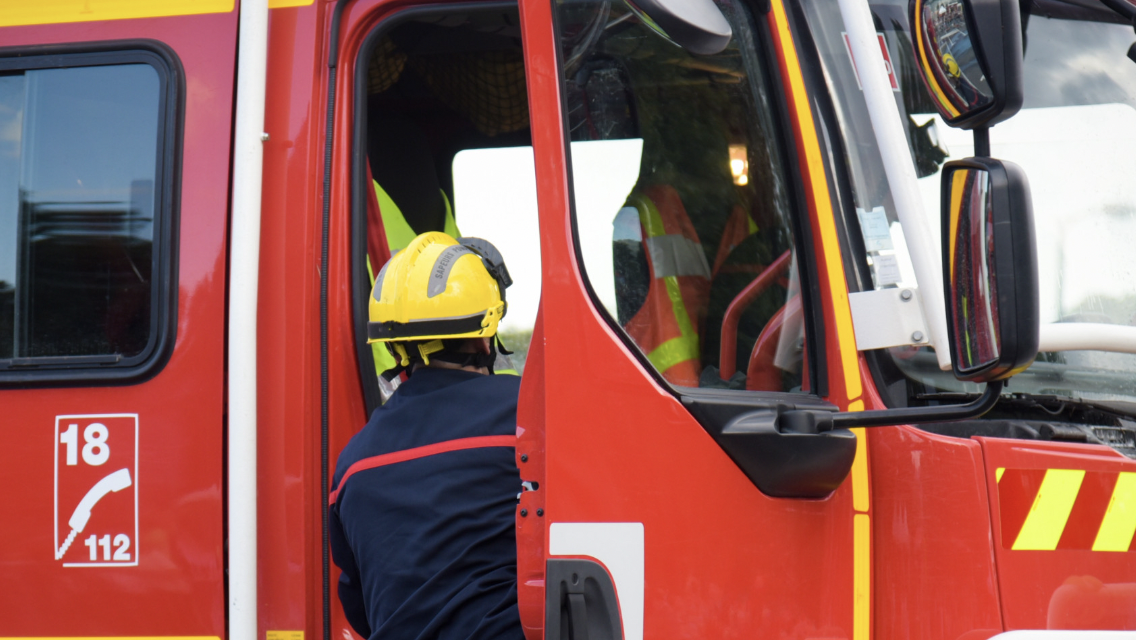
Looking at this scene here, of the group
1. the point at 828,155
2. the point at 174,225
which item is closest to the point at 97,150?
the point at 174,225

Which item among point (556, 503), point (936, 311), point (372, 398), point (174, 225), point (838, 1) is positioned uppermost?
point (838, 1)

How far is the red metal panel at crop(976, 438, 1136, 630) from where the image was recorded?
1.49 metres

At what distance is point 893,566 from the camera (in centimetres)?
154

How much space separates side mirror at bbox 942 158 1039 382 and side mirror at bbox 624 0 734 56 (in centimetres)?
46

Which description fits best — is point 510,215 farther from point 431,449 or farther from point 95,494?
point 95,494

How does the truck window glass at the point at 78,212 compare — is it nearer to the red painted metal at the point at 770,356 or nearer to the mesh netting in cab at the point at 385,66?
the mesh netting in cab at the point at 385,66

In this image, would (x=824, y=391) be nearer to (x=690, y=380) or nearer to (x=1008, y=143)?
(x=690, y=380)

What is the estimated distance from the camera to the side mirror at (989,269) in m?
1.22

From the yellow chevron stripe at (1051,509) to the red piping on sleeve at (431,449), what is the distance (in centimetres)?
Answer: 91

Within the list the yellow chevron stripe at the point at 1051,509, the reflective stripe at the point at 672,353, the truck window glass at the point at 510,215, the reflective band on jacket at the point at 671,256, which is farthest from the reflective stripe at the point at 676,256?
the truck window glass at the point at 510,215

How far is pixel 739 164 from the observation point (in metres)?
1.78

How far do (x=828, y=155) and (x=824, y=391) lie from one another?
42 cm

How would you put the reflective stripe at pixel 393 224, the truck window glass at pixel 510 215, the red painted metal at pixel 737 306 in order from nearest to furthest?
1. the red painted metal at pixel 737 306
2. the reflective stripe at pixel 393 224
3. the truck window glass at pixel 510 215

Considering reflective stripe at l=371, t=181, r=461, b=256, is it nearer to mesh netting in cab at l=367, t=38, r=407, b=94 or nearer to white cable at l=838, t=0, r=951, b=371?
mesh netting in cab at l=367, t=38, r=407, b=94
